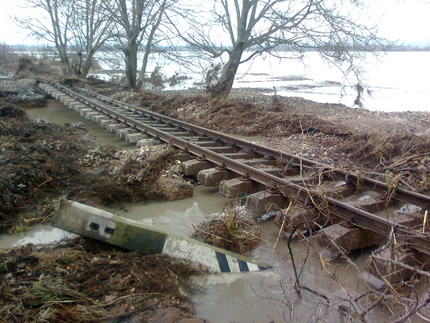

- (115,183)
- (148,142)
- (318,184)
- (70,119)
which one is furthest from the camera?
(70,119)

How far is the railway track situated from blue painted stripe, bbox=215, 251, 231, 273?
1.29 meters

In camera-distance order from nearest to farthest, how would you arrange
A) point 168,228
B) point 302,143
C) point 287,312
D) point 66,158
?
1. point 287,312
2. point 168,228
3. point 66,158
4. point 302,143

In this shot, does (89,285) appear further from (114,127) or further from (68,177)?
(114,127)

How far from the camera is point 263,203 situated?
4.62 meters

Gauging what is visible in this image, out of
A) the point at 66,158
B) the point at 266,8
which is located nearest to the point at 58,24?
the point at 266,8

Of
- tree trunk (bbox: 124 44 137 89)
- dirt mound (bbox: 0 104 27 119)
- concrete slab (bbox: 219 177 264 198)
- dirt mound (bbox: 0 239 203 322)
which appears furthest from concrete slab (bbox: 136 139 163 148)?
tree trunk (bbox: 124 44 137 89)

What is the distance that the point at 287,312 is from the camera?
2941 millimetres

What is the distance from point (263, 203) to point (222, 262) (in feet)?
4.46

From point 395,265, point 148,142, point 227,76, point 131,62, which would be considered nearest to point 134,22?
point 131,62

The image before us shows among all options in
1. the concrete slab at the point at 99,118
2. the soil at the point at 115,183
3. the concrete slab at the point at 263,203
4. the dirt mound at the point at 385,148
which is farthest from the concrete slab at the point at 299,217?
the concrete slab at the point at 99,118

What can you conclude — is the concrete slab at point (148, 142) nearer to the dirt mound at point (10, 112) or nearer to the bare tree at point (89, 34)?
the dirt mound at point (10, 112)

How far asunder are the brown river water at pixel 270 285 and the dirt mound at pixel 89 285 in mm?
307

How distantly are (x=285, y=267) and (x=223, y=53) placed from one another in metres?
12.4

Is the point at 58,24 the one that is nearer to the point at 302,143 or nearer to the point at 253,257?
the point at 302,143
